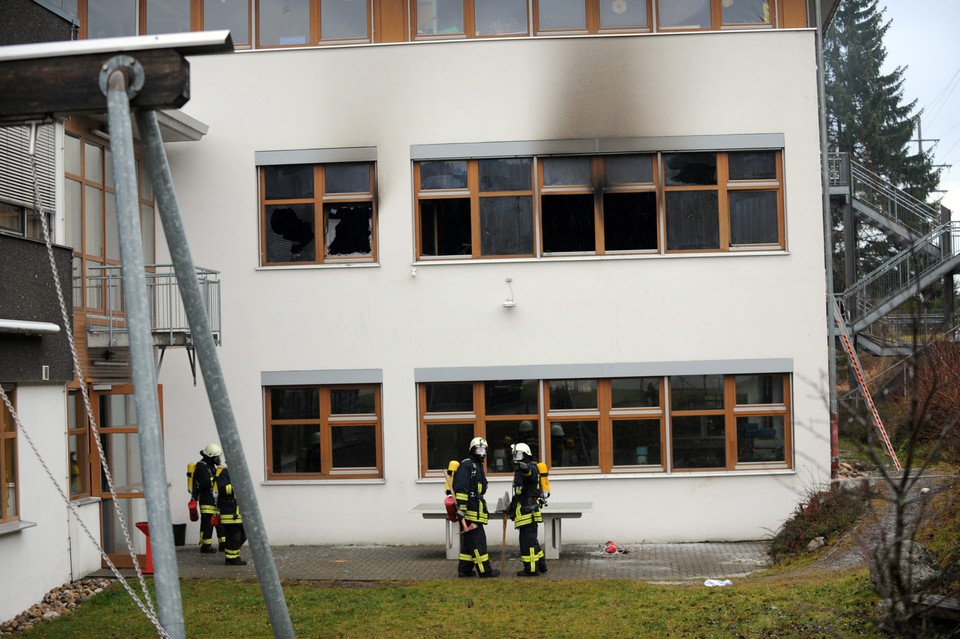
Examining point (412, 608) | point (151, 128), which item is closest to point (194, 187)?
point (412, 608)

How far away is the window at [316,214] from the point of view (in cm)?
1784

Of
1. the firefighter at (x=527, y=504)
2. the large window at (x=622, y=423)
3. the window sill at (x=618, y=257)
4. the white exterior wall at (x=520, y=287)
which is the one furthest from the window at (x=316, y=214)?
the firefighter at (x=527, y=504)

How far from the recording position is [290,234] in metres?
17.9

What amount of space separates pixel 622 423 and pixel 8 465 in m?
8.97

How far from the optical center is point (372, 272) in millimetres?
17672

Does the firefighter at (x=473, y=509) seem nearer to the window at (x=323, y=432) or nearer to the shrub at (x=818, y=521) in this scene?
the window at (x=323, y=432)

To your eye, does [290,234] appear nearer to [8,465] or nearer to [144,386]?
[8,465]

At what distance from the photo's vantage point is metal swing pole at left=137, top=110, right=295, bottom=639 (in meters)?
6.84

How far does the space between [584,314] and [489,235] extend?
6.34ft

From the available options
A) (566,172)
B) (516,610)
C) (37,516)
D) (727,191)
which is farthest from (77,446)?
(727,191)

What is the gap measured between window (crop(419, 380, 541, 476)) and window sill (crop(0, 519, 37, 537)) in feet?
21.2

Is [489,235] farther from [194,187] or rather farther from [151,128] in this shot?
[151,128]

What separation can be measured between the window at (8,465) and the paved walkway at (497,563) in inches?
100

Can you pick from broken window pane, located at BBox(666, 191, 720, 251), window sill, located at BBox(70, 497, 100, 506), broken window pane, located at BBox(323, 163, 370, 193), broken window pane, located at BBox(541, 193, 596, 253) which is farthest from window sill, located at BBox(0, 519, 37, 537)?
broken window pane, located at BBox(666, 191, 720, 251)
